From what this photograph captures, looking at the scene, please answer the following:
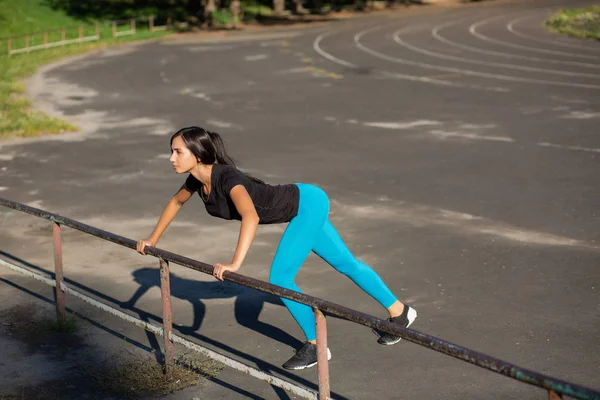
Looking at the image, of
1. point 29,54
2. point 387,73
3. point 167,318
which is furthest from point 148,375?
point 29,54

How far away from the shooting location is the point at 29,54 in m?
38.7

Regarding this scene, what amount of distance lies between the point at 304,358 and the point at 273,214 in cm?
111

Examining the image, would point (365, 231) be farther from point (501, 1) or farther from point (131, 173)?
point (501, 1)

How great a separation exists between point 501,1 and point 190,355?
58195 mm

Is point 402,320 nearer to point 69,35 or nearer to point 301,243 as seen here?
point 301,243

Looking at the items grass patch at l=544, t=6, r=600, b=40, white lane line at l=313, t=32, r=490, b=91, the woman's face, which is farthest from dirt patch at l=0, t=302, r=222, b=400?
grass patch at l=544, t=6, r=600, b=40

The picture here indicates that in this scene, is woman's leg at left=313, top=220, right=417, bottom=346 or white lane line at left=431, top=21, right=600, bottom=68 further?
white lane line at left=431, top=21, right=600, bottom=68

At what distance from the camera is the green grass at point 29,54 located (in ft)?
64.5

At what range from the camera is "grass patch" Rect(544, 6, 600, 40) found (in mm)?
39031

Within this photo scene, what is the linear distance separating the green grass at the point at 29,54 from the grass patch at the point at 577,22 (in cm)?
2014

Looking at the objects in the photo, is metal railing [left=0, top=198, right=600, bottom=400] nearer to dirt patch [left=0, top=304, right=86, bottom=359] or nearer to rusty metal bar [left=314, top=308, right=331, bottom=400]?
rusty metal bar [left=314, top=308, right=331, bottom=400]

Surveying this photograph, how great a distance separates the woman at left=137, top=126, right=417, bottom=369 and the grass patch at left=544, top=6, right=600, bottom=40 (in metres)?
33.1

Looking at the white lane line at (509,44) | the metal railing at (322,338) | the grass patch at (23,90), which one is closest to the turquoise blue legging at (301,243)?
the metal railing at (322,338)

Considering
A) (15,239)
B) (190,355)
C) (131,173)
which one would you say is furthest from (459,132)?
(190,355)
